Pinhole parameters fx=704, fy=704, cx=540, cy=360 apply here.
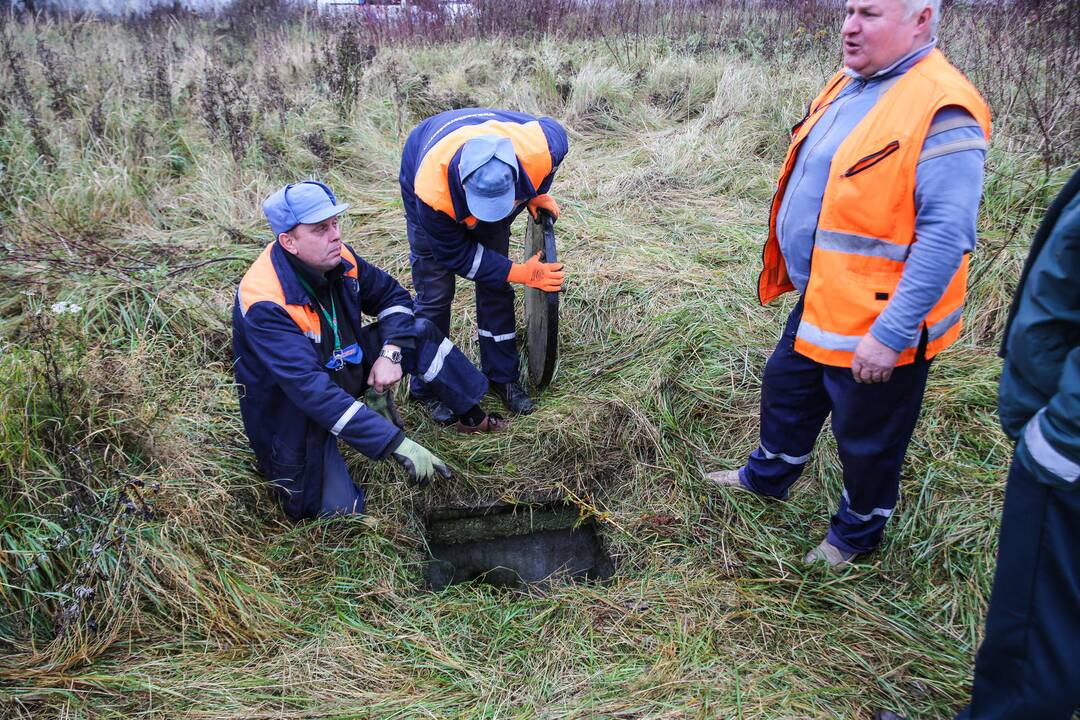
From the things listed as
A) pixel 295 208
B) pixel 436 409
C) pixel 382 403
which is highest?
pixel 295 208

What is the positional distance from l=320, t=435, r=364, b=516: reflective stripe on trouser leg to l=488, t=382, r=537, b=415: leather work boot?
969mm

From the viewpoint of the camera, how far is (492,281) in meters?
3.24

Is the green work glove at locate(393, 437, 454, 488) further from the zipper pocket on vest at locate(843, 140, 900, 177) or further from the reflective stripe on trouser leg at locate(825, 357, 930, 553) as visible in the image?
the zipper pocket on vest at locate(843, 140, 900, 177)

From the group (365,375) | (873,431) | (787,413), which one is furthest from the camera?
(365,375)

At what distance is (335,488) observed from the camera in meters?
2.99

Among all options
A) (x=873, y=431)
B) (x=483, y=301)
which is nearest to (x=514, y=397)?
(x=483, y=301)

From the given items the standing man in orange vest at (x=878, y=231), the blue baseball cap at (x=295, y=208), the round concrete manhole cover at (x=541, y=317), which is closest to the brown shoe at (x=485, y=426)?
the round concrete manhole cover at (x=541, y=317)

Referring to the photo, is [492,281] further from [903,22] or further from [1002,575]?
[1002,575]

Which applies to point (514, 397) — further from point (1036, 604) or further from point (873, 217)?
point (1036, 604)

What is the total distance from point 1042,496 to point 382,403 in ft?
8.21

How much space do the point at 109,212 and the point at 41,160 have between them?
0.74 meters

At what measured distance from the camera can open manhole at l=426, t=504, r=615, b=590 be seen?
3078mm

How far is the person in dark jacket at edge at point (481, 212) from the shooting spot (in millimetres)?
2889

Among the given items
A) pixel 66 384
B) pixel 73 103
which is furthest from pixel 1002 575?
pixel 73 103
